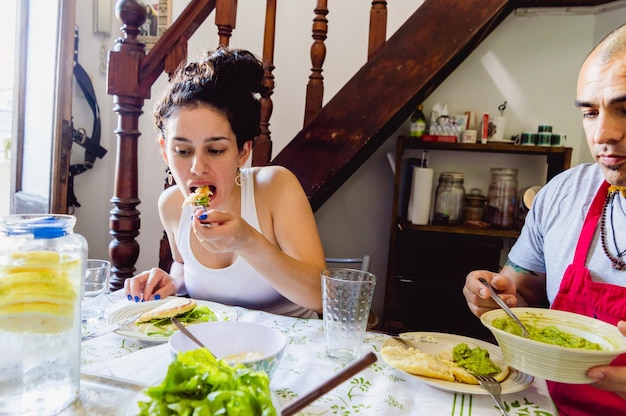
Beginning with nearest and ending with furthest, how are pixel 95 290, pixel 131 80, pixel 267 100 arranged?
pixel 95 290 → pixel 131 80 → pixel 267 100

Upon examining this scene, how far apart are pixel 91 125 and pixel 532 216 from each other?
2839 millimetres

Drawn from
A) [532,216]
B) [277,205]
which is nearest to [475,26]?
[532,216]

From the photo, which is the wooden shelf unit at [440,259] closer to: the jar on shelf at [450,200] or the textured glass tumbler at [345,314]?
the jar on shelf at [450,200]

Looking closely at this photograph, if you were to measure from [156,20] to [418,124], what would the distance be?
192 centimetres

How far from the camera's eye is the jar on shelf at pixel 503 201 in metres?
2.80

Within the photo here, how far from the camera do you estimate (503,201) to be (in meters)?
2.80

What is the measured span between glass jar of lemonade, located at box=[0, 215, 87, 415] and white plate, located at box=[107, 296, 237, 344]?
0.91 feet

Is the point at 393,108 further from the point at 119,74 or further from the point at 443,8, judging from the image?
the point at 119,74

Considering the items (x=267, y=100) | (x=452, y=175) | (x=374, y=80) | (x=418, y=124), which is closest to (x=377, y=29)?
(x=374, y=80)

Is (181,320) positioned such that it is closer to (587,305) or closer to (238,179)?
(238,179)

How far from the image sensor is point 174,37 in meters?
1.78

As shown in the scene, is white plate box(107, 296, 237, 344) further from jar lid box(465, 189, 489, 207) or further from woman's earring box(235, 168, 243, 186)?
jar lid box(465, 189, 489, 207)

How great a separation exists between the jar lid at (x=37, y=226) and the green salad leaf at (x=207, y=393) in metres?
0.26

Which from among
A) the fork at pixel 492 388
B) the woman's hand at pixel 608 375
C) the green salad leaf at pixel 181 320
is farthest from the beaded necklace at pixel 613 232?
the green salad leaf at pixel 181 320
